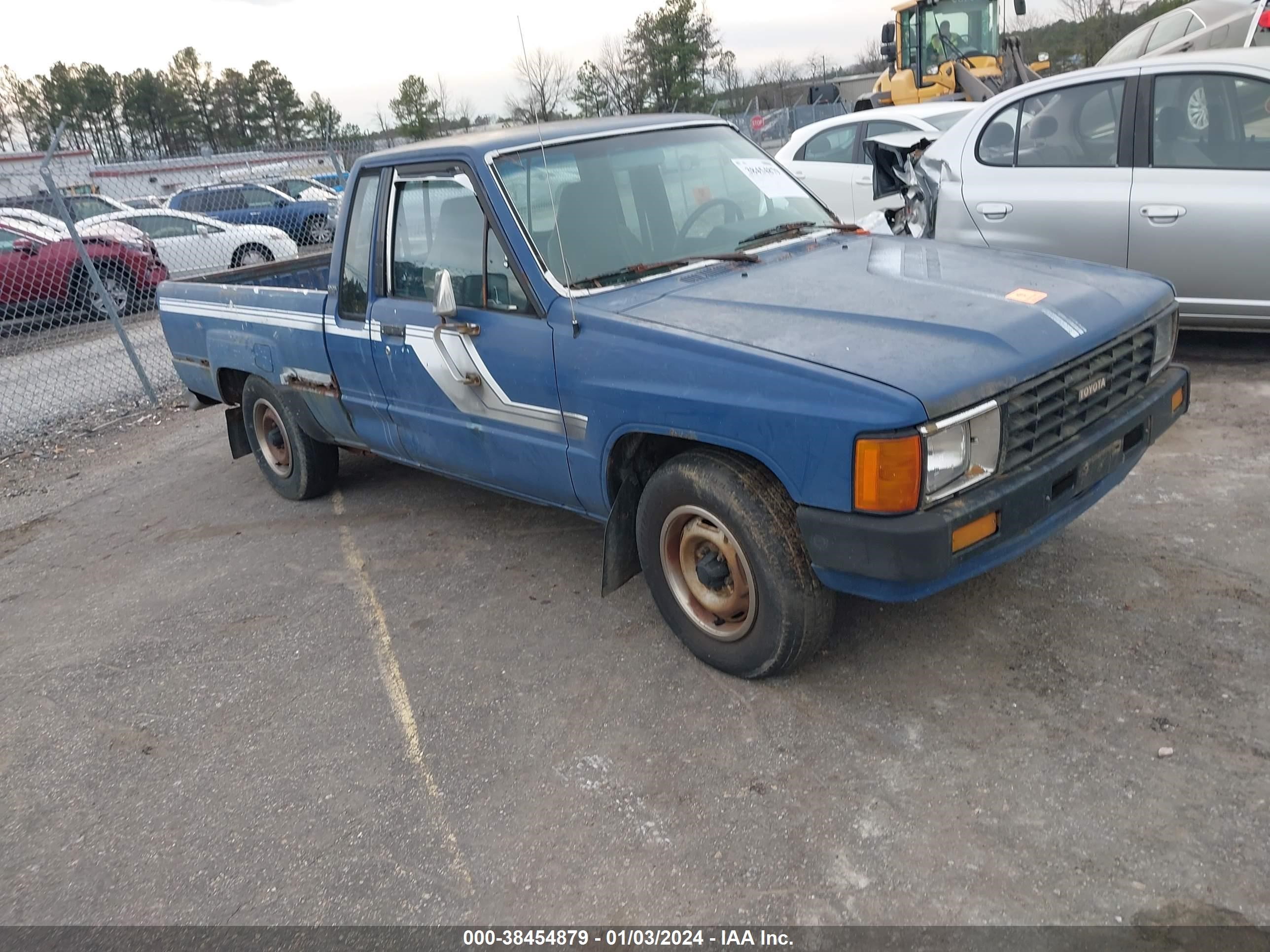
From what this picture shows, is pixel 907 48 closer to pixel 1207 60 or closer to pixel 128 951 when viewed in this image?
pixel 1207 60

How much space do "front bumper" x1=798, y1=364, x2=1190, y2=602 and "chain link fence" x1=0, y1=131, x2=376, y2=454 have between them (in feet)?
18.4

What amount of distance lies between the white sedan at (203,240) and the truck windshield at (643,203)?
11.9 m

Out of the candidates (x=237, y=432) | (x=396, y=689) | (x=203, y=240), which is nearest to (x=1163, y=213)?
(x=396, y=689)

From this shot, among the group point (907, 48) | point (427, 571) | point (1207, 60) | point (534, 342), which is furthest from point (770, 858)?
point (907, 48)

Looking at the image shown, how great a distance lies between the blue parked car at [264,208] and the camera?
17344mm

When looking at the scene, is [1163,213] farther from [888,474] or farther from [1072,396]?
[888,474]

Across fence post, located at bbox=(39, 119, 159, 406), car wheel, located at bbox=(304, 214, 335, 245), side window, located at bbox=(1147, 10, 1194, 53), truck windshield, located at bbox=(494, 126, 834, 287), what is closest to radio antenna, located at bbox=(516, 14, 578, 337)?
truck windshield, located at bbox=(494, 126, 834, 287)

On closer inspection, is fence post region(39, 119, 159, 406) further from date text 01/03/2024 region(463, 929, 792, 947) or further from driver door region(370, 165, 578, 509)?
date text 01/03/2024 region(463, 929, 792, 947)

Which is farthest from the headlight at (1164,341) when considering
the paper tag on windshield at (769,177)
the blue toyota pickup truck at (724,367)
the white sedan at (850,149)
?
the white sedan at (850,149)

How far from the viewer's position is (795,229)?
167 inches

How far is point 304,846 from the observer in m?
2.98

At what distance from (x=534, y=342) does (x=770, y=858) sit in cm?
195

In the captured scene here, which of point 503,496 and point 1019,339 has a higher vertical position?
point 1019,339

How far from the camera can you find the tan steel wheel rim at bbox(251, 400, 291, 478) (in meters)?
5.88
